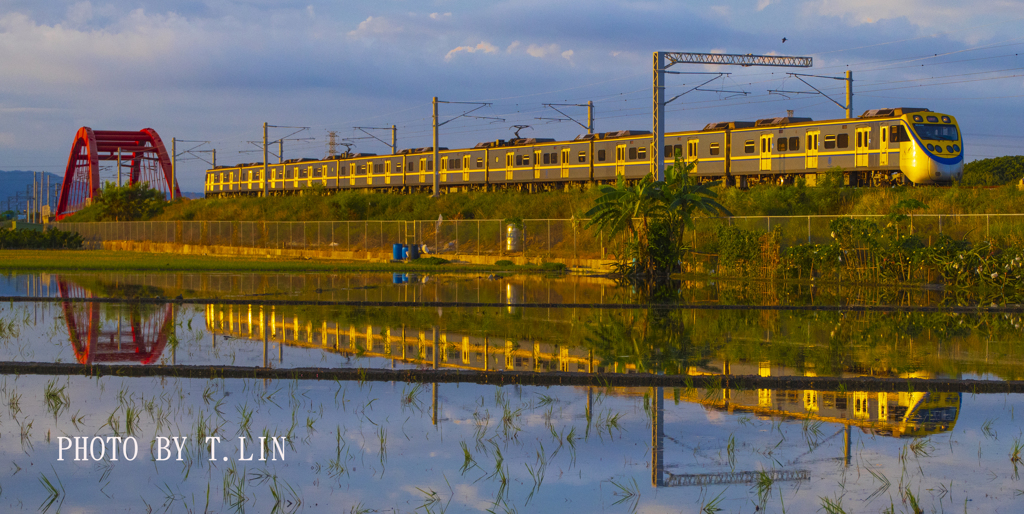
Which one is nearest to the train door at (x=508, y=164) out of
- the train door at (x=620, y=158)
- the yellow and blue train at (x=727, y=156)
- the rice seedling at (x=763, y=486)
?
the yellow and blue train at (x=727, y=156)

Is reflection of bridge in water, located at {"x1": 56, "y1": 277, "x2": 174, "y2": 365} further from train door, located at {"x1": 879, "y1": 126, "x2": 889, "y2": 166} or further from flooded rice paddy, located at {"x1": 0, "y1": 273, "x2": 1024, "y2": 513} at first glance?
train door, located at {"x1": 879, "y1": 126, "x2": 889, "y2": 166}

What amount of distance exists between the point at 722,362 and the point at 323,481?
641 centimetres

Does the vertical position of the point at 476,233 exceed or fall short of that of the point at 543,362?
it exceeds it

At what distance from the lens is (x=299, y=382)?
10203 mm

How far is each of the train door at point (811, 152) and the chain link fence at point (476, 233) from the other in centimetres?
366

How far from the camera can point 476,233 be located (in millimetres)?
49438

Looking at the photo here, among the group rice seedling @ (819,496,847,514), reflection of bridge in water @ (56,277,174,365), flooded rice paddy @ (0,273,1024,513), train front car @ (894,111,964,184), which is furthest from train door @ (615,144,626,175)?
rice seedling @ (819,496,847,514)

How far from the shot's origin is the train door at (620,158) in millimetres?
48938

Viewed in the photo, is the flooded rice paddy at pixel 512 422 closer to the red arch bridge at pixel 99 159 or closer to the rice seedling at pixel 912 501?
the rice seedling at pixel 912 501

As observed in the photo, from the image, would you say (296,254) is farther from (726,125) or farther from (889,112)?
(889,112)

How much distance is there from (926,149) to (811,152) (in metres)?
5.14

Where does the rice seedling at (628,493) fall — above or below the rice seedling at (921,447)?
below

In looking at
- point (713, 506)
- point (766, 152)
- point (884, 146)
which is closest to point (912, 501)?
point (713, 506)

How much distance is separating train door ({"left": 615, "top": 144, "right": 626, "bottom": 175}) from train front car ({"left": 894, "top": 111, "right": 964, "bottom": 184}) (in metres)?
14.9
